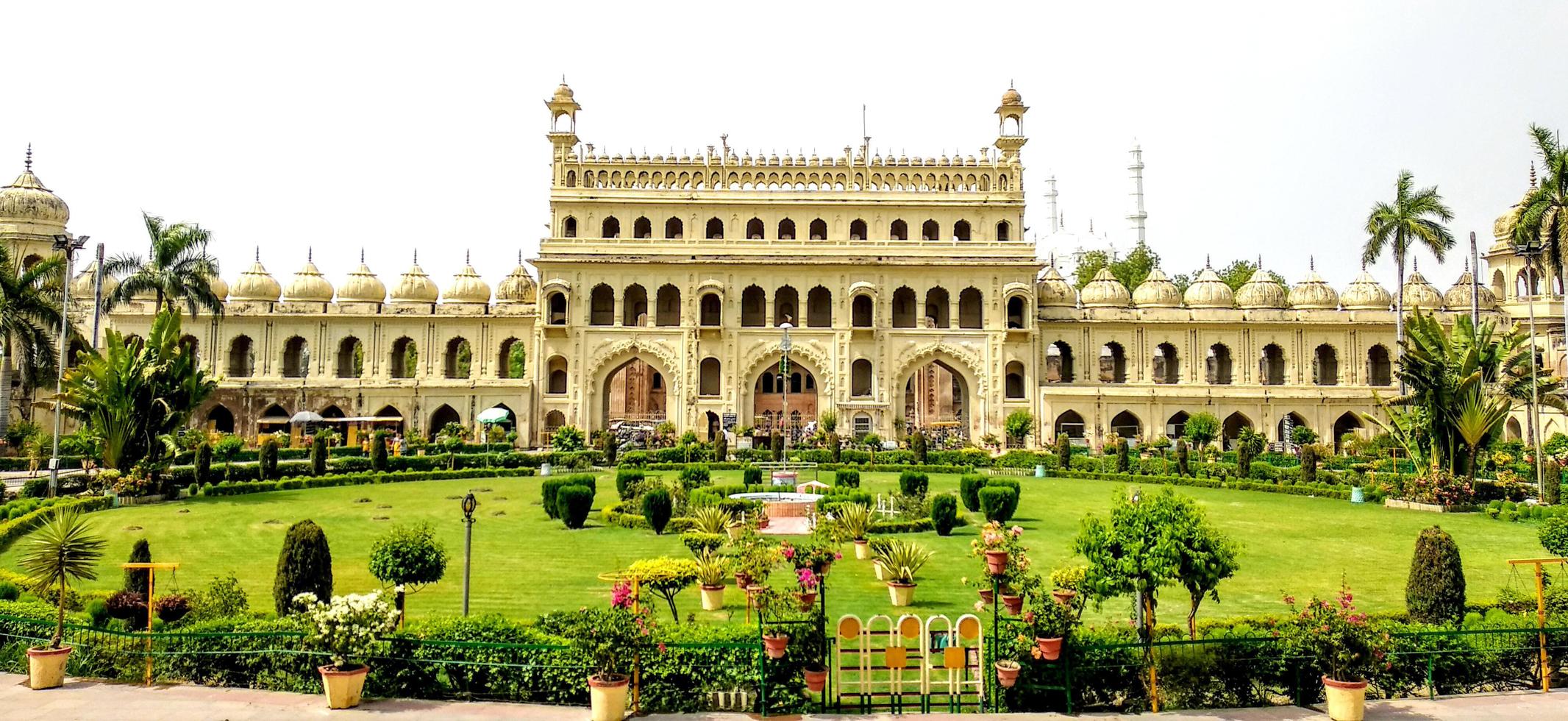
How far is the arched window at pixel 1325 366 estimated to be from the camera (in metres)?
46.8

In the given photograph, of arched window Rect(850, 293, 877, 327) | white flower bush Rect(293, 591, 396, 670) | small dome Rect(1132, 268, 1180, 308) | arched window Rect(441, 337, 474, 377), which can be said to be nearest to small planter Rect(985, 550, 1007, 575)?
white flower bush Rect(293, 591, 396, 670)

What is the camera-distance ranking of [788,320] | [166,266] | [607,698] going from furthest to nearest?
[788,320]
[166,266]
[607,698]

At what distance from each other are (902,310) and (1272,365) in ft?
60.2

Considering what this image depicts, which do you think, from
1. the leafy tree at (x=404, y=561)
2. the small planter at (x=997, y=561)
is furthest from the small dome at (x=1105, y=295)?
the leafy tree at (x=404, y=561)

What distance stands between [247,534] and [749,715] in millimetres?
14714

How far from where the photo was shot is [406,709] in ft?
30.3

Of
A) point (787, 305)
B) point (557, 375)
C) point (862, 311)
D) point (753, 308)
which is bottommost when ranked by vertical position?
point (557, 375)

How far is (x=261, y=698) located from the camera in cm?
943

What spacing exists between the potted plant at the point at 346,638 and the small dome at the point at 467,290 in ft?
132

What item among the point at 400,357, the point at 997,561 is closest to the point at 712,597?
the point at 997,561

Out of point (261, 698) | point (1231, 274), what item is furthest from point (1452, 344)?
point (1231, 274)

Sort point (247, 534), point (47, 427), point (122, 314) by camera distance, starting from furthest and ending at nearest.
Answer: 1. point (122, 314)
2. point (47, 427)
3. point (247, 534)

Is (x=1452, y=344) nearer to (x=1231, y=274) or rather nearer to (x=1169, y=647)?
(x=1169, y=647)

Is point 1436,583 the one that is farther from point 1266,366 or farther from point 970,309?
point 1266,366
